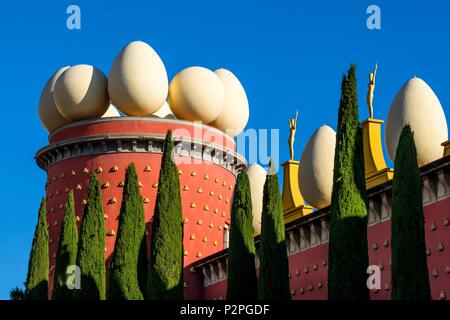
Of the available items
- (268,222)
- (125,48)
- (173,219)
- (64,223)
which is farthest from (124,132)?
(268,222)

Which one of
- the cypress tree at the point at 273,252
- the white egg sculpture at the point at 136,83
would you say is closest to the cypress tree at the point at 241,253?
the cypress tree at the point at 273,252

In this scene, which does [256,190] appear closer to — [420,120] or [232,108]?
[232,108]

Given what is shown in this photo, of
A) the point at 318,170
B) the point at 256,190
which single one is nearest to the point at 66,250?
the point at 318,170

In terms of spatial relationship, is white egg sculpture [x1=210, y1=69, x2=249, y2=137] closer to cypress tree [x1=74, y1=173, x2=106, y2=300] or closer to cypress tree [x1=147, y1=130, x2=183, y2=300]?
cypress tree [x1=74, y1=173, x2=106, y2=300]

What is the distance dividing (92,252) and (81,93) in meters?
9.44

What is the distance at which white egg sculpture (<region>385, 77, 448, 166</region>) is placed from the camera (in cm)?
2828

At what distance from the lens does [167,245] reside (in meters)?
27.0

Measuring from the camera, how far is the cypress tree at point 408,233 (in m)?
20.8

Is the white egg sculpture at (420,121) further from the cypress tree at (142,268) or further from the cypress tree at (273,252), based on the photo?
the cypress tree at (142,268)

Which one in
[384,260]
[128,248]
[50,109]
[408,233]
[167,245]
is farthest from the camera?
[50,109]

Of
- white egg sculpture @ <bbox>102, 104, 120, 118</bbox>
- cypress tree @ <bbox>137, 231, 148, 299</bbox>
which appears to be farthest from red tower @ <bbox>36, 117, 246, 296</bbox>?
cypress tree @ <bbox>137, 231, 148, 299</bbox>

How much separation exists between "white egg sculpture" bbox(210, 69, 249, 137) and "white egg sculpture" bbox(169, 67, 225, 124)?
3.61 feet
